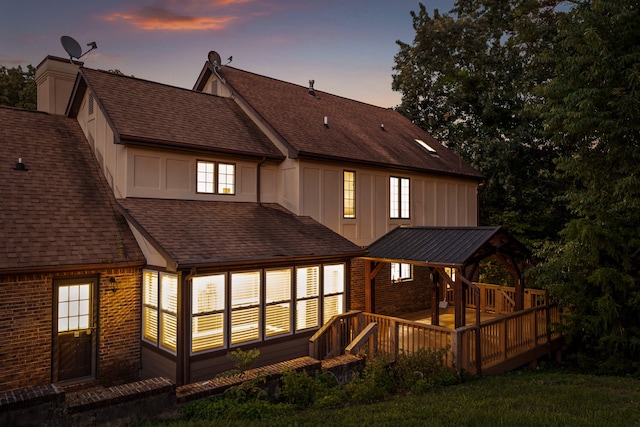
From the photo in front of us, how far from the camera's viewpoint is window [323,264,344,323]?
12.7 m

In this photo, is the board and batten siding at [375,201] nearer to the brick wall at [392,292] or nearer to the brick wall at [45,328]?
the brick wall at [392,292]

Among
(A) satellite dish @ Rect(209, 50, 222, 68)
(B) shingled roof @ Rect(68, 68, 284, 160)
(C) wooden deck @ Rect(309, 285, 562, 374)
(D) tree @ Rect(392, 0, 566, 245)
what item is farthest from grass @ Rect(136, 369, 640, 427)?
(D) tree @ Rect(392, 0, 566, 245)

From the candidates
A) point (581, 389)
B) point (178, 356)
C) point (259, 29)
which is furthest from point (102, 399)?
point (259, 29)

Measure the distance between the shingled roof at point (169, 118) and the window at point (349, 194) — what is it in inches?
97.8

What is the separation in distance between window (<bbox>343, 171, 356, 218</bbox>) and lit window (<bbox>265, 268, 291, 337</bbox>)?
4.42m

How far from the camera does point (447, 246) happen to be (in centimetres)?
1265

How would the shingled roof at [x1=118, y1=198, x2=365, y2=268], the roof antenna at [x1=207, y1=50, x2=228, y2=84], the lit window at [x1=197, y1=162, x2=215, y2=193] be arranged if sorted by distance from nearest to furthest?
the shingled roof at [x1=118, y1=198, x2=365, y2=268] → the lit window at [x1=197, y1=162, x2=215, y2=193] → the roof antenna at [x1=207, y1=50, x2=228, y2=84]

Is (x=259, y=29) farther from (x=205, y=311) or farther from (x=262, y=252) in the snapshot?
(x=205, y=311)

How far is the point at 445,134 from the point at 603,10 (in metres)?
16.8

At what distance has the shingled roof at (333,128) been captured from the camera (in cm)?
1538

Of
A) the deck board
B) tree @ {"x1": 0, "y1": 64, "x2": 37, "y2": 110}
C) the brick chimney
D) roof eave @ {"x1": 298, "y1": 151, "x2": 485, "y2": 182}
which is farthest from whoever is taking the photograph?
tree @ {"x1": 0, "y1": 64, "x2": 37, "y2": 110}

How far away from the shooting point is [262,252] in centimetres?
1092

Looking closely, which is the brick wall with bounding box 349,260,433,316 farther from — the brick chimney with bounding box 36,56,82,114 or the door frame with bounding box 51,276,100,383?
the brick chimney with bounding box 36,56,82,114

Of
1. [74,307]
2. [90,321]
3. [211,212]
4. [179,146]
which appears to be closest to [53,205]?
[74,307]
